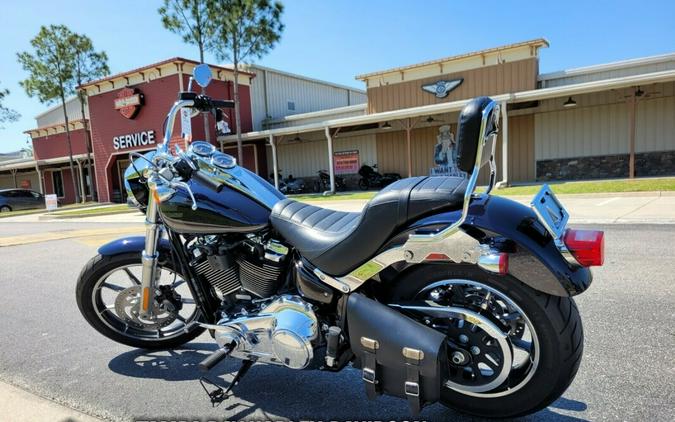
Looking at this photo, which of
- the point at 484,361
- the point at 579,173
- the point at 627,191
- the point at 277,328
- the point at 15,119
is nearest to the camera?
the point at 484,361

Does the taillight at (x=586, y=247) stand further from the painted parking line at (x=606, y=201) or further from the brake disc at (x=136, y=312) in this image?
the painted parking line at (x=606, y=201)

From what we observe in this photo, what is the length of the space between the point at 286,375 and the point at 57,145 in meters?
34.4

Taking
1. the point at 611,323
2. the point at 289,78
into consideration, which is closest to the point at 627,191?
the point at 611,323

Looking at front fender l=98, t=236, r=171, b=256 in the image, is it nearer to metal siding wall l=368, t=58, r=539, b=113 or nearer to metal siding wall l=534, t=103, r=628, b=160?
metal siding wall l=534, t=103, r=628, b=160

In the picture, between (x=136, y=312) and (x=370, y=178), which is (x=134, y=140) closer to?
(x=370, y=178)

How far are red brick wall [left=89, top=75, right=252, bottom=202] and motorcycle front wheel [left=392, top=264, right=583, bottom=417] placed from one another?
21321 mm

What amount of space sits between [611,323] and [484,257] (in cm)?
211

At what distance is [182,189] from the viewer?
238cm

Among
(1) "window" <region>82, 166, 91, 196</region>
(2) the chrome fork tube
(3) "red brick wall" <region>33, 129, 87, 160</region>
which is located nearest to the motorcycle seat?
(2) the chrome fork tube

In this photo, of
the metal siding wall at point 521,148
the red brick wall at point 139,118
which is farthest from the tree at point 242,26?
the metal siding wall at point 521,148

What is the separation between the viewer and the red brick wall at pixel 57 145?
29.3 metres

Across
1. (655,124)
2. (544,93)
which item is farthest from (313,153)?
(655,124)

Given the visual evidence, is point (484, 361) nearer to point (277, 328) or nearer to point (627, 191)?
point (277, 328)

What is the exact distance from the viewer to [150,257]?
2.65 m
